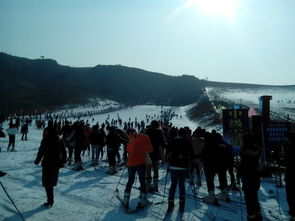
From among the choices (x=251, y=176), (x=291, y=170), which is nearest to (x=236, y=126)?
(x=291, y=170)

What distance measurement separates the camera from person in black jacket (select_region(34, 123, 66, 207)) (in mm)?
6852

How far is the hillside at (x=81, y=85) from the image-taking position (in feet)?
492

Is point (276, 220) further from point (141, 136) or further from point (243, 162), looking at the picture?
point (141, 136)

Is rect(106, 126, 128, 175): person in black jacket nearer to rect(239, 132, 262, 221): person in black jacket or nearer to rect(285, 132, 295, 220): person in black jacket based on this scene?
rect(239, 132, 262, 221): person in black jacket

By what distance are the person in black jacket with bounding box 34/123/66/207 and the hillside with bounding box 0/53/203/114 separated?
135054 millimetres

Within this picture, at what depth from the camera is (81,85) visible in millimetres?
180750

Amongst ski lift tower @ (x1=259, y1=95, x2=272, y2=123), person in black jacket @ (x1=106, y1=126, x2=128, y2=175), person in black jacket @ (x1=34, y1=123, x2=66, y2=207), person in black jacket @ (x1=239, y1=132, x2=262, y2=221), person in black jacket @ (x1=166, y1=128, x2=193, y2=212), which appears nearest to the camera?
person in black jacket @ (x1=239, y1=132, x2=262, y2=221)

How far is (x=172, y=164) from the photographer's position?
663 cm

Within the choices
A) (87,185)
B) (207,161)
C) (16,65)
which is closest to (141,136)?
(207,161)

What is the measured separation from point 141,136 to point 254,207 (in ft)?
9.58

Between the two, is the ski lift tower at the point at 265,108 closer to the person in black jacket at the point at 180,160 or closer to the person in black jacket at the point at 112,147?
the person in black jacket at the point at 112,147

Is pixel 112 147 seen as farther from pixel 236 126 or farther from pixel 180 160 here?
pixel 180 160

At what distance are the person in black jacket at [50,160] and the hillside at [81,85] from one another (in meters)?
135

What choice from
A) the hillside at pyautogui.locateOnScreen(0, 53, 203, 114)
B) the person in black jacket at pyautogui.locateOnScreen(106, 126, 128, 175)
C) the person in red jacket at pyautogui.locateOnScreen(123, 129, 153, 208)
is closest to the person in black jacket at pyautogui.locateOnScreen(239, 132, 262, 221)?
the person in red jacket at pyautogui.locateOnScreen(123, 129, 153, 208)
